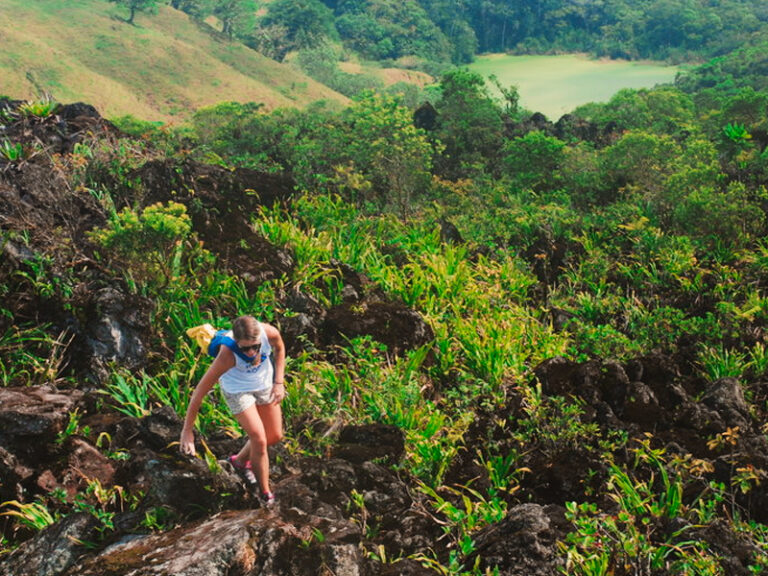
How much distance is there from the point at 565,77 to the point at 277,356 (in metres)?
45.7

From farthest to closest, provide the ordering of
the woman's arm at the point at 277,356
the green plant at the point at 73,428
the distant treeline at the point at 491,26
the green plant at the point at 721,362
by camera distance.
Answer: the distant treeline at the point at 491,26, the green plant at the point at 721,362, the green plant at the point at 73,428, the woman's arm at the point at 277,356

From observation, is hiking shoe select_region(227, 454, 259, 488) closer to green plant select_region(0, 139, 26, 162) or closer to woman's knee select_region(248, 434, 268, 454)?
woman's knee select_region(248, 434, 268, 454)

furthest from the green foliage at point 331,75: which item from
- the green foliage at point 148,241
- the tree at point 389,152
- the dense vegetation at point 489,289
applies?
the green foliage at point 148,241

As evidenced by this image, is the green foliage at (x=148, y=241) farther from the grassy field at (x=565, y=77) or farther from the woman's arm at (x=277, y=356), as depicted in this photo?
the grassy field at (x=565, y=77)

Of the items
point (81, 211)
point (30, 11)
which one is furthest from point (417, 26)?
point (81, 211)

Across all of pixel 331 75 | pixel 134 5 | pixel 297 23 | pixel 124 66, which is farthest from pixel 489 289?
pixel 297 23

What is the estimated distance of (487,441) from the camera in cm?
532

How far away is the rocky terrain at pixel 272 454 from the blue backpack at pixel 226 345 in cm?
80

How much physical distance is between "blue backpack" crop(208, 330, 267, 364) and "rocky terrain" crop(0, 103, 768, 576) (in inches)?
31.6

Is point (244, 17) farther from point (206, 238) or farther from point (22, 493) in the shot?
point (22, 493)

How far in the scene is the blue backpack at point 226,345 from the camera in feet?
12.8

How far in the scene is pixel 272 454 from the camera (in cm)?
467

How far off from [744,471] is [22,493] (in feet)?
16.1

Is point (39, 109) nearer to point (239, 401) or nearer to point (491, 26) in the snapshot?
Answer: point (239, 401)
